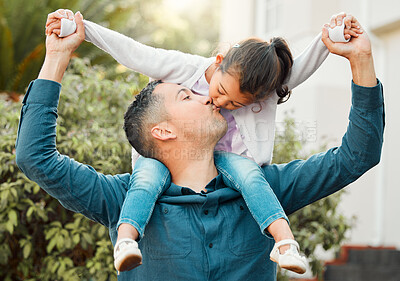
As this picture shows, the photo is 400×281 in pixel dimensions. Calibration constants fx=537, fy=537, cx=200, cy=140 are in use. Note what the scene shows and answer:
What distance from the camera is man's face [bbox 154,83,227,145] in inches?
91.3

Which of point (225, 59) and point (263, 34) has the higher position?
point (225, 59)

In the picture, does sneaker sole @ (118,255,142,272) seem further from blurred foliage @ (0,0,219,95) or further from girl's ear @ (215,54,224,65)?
Result: blurred foliage @ (0,0,219,95)

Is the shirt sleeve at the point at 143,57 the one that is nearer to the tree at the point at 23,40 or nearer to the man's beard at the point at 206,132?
the man's beard at the point at 206,132

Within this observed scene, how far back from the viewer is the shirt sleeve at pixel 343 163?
215 cm

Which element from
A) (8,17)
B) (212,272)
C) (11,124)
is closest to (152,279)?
(212,272)

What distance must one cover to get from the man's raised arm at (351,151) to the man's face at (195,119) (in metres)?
0.33

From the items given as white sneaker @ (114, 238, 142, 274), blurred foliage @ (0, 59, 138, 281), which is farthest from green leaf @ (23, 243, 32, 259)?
white sneaker @ (114, 238, 142, 274)

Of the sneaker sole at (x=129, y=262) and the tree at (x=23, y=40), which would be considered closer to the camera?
the sneaker sole at (x=129, y=262)

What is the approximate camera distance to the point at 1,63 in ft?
27.2

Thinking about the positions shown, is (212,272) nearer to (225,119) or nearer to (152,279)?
(152,279)

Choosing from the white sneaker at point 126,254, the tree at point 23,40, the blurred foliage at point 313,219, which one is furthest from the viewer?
the tree at point 23,40

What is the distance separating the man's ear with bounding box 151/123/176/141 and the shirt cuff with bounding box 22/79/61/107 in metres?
0.48

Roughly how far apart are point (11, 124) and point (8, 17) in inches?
218

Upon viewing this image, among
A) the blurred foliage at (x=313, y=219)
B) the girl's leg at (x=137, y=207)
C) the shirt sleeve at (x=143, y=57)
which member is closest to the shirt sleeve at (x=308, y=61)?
the shirt sleeve at (x=143, y=57)
